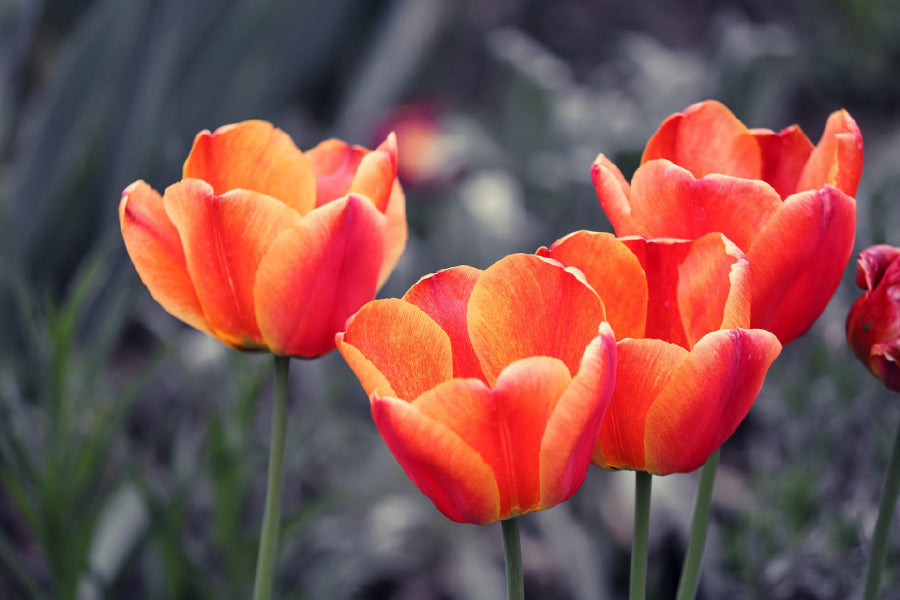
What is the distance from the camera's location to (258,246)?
389 mm

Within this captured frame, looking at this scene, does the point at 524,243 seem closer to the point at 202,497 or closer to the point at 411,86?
the point at 202,497

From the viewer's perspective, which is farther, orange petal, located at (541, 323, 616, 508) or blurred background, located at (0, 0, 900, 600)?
blurred background, located at (0, 0, 900, 600)

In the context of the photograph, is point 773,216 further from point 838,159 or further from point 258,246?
point 258,246

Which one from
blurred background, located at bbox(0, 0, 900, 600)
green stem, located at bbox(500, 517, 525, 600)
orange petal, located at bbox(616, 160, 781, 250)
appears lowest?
blurred background, located at bbox(0, 0, 900, 600)

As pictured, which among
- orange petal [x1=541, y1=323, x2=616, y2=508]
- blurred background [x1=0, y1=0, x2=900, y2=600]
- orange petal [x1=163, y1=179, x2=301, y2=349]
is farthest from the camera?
blurred background [x1=0, y1=0, x2=900, y2=600]

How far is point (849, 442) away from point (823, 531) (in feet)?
0.43

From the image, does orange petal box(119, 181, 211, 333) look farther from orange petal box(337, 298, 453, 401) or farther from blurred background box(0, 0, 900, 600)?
blurred background box(0, 0, 900, 600)

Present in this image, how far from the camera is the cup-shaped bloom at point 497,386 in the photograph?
0.28 metres

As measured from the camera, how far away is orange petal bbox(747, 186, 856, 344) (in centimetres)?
33

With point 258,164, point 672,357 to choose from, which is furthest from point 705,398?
point 258,164

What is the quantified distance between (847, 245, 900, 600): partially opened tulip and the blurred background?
43 centimetres

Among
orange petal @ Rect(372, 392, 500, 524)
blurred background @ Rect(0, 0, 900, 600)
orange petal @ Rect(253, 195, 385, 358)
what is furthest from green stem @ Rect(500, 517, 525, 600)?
blurred background @ Rect(0, 0, 900, 600)

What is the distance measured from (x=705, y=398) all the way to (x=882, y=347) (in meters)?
0.11

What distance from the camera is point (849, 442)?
38.1 inches
